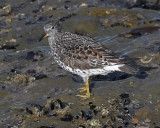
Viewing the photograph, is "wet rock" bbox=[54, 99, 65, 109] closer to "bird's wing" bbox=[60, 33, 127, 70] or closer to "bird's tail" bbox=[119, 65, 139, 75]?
"bird's wing" bbox=[60, 33, 127, 70]

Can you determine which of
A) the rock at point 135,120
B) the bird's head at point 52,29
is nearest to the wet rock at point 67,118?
the rock at point 135,120

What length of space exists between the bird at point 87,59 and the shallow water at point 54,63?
0.69 meters

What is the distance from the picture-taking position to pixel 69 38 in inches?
450

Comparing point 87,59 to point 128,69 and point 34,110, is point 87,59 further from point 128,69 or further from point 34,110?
point 34,110

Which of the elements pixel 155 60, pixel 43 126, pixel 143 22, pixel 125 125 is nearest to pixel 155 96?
pixel 125 125

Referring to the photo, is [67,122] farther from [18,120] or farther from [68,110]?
[18,120]

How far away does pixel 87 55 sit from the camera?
10.7 meters

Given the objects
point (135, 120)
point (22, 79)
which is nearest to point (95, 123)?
point (135, 120)

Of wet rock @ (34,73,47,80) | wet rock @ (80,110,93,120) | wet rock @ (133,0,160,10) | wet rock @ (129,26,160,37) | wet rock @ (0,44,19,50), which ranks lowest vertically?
wet rock @ (0,44,19,50)

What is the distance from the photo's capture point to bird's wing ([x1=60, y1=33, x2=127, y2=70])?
420 inches

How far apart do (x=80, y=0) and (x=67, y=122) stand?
8.85m

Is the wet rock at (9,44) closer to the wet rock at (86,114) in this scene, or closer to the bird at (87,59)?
the bird at (87,59)

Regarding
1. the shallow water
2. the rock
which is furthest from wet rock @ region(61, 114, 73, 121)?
the rock

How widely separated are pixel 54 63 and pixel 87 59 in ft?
9.45
